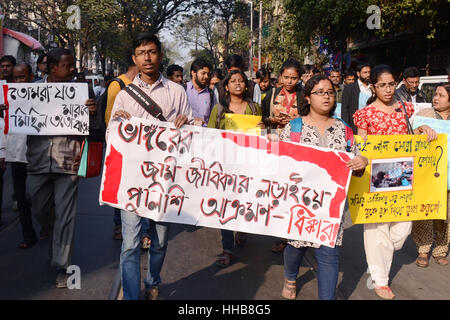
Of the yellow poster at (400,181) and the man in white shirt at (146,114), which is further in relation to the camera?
the yellow poster at (400,181)

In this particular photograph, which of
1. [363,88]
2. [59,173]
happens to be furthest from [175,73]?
[59,173]

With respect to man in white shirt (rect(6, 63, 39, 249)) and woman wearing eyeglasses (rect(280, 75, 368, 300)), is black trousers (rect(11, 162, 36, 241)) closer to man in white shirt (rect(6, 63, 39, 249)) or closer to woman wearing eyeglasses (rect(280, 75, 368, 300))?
man in white shirt (rect(6, 63, 39, 249))

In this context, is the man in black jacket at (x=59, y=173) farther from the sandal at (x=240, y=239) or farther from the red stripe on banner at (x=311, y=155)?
the sandal at (x=240, y=239)

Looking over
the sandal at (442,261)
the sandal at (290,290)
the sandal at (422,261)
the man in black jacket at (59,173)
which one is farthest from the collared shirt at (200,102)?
the sandal at (442,261)

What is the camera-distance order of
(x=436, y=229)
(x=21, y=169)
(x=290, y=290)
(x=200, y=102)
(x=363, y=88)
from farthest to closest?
(x=363, y=88), (x=200, y=102), (x=21, y=169), (x=436, y=229), (x=290, y=290)

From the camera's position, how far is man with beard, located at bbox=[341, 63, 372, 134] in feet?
22.7

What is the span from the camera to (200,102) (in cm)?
613

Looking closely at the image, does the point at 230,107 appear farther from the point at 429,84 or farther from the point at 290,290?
the point at 429,84

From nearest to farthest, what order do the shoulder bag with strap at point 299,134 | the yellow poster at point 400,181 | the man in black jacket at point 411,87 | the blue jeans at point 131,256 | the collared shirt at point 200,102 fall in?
1. the blue jeans at point 131,256
2. the shoulder bag with strap at point 299,134
3. the yellow poster at point 400,181
4. the collared shirt at point 200,102
5. the man in black jacket at point 411,87

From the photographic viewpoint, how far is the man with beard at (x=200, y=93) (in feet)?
20.0

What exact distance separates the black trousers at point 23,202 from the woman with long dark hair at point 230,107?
2089 millimetres

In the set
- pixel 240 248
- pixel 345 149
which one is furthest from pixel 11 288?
pixel 345 149

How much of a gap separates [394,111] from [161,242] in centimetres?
230

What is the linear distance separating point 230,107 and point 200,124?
0.99 meters
